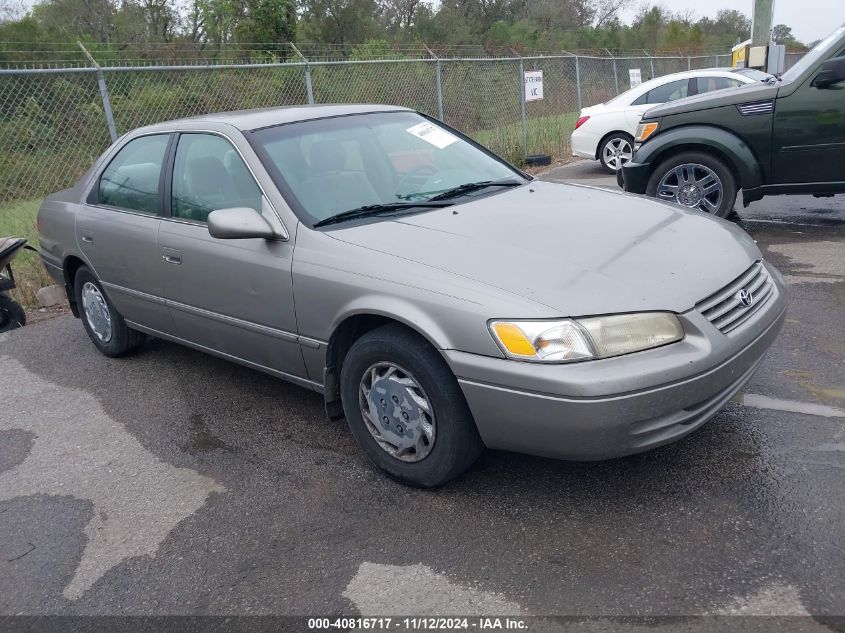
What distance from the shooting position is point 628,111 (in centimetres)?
1173

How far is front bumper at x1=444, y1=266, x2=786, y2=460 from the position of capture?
2.71 meters

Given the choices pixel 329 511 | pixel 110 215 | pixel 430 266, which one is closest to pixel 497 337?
pixel 430 266

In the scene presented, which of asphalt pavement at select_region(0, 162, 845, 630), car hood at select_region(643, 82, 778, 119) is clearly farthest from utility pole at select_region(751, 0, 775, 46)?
asphalt pavement at select_region(0, 162, 845, 630)

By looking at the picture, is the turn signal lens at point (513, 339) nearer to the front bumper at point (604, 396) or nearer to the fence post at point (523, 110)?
the front bumper at point (604, 396)

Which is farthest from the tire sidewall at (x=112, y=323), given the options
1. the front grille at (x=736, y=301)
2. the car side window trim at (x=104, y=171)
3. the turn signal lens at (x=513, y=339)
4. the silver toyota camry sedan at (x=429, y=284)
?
the front grille at (x=736, y=301)

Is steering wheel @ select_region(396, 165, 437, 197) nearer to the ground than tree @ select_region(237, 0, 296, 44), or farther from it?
nearer to the ground

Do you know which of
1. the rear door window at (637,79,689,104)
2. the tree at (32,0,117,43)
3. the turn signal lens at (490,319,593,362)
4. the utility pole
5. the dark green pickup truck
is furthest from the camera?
the tree at (32,0,117,43)

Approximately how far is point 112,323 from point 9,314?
71.6 inches

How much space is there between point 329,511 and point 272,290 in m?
1.08

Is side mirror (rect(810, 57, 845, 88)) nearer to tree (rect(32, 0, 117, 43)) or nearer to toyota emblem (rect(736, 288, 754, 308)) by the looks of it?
toyota emblem (rect(736, 288, 754, 308))

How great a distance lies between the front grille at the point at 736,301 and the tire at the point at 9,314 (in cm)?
564

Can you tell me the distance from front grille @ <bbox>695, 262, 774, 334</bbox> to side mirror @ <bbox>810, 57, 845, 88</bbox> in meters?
3.82

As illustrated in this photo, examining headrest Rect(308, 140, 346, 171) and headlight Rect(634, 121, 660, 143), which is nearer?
headrest Rect(308, 140, 346, 171)

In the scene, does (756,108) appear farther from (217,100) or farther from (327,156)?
(217,100)
